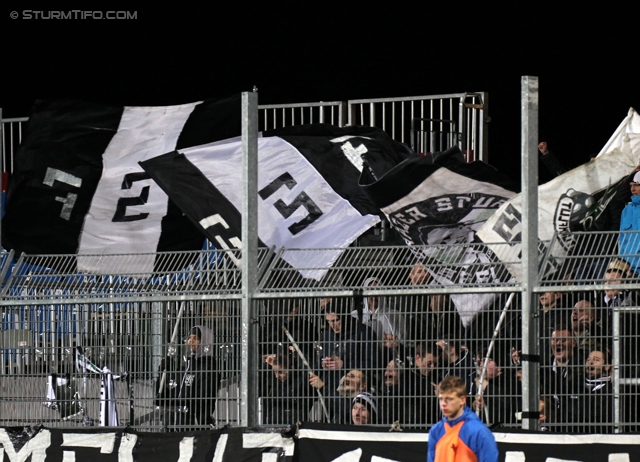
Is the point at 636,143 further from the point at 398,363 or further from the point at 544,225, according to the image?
the point at 398,363

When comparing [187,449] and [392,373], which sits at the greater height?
[392,373]

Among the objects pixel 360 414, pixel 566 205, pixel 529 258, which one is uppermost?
pixel 566 205

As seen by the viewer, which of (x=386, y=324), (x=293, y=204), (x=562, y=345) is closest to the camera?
(x=562, y=345)

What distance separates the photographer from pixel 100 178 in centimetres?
1042

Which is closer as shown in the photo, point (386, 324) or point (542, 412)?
point (542, 412)

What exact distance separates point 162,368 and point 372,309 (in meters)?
1.52

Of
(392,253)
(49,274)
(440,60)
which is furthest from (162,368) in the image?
(440,60)

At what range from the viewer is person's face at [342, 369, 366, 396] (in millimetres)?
8062

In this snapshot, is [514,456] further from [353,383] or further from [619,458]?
[353,383]

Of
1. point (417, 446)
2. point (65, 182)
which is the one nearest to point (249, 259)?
point (417, 446)

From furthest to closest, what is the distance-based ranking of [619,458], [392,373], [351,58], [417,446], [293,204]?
[351,58] < [293,204] < [392,373] < [417,446] < [619,458]

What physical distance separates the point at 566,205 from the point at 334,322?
1833 millimetres

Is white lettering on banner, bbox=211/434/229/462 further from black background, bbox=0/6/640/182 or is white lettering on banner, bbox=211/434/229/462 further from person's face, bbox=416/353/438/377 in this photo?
black background, bbox=0/6/640/182

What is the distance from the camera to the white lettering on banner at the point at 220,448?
8.34 meters
